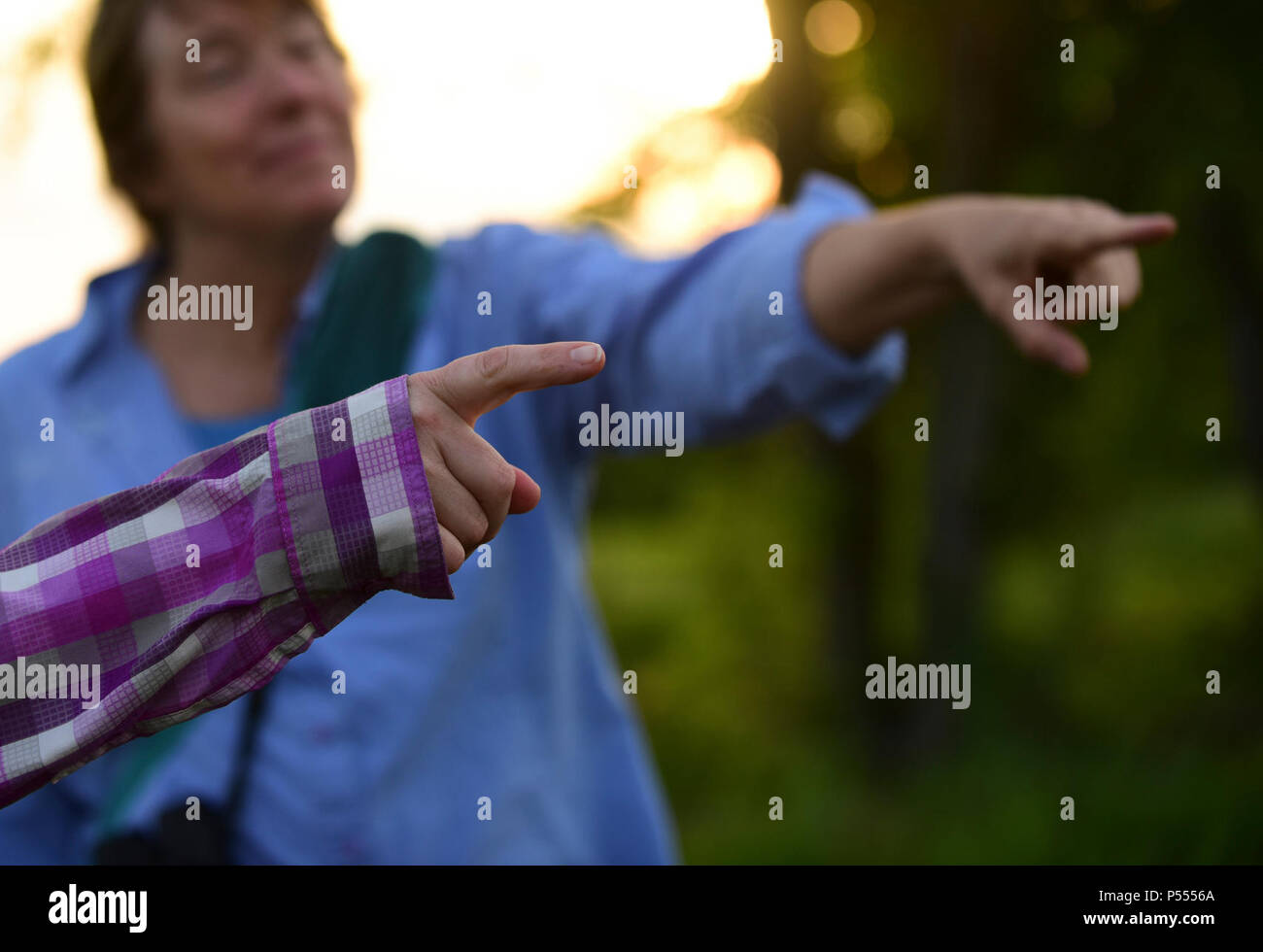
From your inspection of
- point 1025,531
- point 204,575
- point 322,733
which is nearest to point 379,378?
point 322,733

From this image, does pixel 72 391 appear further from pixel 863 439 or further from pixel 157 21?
pixel 863 439

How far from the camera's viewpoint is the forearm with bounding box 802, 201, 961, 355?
4.08 feet

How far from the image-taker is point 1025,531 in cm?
576

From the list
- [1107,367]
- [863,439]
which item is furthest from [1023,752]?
[1107,367]

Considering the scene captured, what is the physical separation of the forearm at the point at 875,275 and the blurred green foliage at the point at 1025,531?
1.83 meters

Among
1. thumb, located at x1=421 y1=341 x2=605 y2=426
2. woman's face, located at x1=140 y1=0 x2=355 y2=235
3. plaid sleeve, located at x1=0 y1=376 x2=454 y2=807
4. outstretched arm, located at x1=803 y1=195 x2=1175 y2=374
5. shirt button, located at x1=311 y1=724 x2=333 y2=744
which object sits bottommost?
shirt button, located at x1=311 y1=724 x2=333 y2=744

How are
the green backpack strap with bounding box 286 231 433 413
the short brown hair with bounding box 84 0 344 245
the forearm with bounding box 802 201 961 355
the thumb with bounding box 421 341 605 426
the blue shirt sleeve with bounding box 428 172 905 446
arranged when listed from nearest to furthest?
the thumb with bounding box 421 341 605 426 < the forearm with bounding box 802 201 961 355 < the blue shirt sleeve with bounding box 428 172 905 446 < the green backpack strap with bounding box 286 231 433 413 < the short brown hair with bounding box 84 0 344 245

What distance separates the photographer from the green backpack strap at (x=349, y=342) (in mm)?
1441

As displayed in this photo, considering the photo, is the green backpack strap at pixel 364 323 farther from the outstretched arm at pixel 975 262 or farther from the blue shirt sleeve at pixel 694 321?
the outstretched arm at pixel 975 262

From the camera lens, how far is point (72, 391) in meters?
1.64

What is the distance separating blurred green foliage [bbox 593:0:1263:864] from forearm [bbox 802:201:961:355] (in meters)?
1.83

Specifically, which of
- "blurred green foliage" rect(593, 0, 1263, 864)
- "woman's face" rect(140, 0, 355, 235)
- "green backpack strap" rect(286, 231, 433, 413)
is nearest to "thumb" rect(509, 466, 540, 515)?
"green backpack strap" rect(286, 231, 433, 413)

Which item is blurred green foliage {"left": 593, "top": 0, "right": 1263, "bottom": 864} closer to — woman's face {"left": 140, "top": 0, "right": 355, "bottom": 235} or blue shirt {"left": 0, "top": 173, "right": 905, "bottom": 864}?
blue shirt {"left": 0, "top": 173, "right": 905, "bottom": 864}

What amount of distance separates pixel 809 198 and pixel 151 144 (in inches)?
44.0
